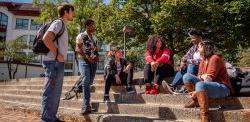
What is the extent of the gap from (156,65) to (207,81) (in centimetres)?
202

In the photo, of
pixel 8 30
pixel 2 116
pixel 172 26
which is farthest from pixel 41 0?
pixel 2 116

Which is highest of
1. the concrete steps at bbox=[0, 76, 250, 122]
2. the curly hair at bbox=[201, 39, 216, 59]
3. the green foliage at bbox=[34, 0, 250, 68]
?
the green foliage at bbox=[34, 0, 250, 68]

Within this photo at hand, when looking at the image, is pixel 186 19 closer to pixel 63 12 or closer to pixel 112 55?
pixel 112 55

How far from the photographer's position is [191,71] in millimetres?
8367

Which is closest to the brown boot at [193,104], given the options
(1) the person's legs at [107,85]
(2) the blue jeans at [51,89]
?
(2) the blue jeans at [51,89]

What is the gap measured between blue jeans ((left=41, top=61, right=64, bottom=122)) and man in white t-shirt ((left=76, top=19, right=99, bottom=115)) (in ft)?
4.78

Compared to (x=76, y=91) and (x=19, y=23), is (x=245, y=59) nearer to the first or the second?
(x=76, y=91)

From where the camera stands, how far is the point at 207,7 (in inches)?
964

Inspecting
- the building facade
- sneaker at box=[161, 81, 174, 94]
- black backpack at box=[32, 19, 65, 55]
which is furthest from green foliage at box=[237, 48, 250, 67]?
the building facade

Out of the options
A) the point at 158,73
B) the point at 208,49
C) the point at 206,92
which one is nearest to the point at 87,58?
the point at 158,73

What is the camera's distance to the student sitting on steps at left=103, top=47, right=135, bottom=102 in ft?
30.8

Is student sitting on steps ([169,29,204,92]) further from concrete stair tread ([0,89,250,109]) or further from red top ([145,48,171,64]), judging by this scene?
concrete stair tread ([0,89,250,109])

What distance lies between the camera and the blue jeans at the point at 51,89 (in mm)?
6246

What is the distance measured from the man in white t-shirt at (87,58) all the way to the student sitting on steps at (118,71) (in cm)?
117
